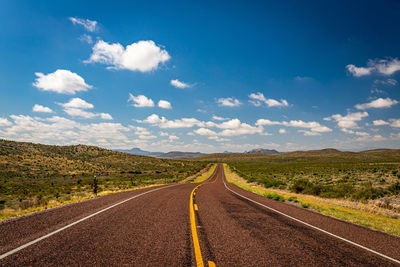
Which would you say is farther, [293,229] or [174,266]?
[293,229]

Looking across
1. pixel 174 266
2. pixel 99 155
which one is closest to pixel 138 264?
pixel 174 266

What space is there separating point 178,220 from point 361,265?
518 cm

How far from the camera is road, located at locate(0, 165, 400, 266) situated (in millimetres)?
4090

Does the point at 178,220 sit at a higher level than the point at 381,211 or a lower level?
higher

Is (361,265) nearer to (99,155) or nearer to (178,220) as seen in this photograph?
(178,220)

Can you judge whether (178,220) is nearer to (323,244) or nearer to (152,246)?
(152,246)

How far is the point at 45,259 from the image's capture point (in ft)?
12.9

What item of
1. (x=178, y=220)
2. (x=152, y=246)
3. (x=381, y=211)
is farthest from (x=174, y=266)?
(x=381, y=211)

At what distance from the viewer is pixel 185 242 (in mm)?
5059

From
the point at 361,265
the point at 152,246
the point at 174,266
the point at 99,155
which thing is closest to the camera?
the point at 174,266

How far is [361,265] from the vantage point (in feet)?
14.0

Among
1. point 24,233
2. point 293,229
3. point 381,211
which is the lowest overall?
point 381,211

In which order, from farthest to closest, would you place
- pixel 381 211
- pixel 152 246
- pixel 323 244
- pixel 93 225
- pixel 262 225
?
pixel 381 211 → pixel 262 225 → pixel 93 225 → pixel 323 244 → pixel 152 246

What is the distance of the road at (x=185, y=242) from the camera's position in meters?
4.09
